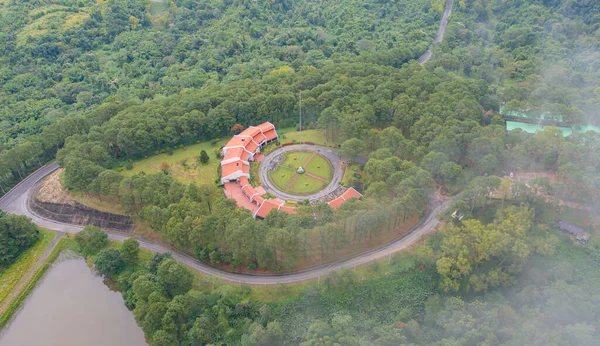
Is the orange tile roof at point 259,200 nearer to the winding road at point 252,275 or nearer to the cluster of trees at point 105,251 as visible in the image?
the winding road at point 252,275

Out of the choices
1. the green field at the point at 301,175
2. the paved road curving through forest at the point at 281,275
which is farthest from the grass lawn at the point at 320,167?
the paved road curving through forest at the point at 281,275

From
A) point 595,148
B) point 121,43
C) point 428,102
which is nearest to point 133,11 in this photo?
point 121,43

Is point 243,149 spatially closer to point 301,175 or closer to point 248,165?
point 248,165

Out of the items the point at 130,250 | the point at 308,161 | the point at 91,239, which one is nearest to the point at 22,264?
the point at 91,239

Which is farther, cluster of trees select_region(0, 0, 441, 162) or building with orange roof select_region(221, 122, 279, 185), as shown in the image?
cluster of trees select_region(0, 0, 441, 162)

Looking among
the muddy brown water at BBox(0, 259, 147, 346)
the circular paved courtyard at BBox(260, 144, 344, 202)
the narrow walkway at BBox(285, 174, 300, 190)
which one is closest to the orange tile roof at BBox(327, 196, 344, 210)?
the circular paved courtyard at BBox(260, 144, 344, 202)

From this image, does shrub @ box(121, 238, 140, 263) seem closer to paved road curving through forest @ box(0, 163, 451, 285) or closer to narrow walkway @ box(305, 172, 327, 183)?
paved road curving through forest @ box(0, 163, 451, 285)
